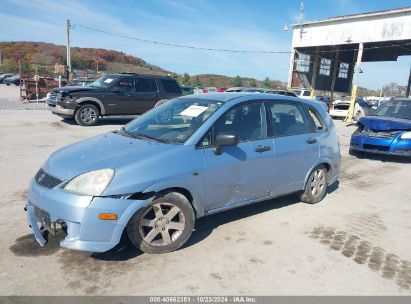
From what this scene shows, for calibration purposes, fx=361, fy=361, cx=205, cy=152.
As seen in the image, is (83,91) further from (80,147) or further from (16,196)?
(80,147)

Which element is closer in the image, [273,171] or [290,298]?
[290,298]

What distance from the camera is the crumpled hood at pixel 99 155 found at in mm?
3496

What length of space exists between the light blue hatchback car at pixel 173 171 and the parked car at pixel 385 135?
4.59 meters

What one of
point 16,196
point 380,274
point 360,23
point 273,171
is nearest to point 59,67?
point 360,23

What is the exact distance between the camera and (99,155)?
12.2 feet

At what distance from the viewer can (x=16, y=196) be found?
5.17 meters

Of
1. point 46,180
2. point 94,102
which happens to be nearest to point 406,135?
point 46,180

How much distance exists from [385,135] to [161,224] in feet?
24.3

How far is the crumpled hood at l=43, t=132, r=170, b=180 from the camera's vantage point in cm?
350

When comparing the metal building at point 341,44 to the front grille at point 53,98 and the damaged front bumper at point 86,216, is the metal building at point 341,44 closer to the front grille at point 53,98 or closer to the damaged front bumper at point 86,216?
the front grille at point 53,98

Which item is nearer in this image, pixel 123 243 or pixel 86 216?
pixel 86 216

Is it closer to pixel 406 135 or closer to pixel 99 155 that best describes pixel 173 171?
pixel 99 155

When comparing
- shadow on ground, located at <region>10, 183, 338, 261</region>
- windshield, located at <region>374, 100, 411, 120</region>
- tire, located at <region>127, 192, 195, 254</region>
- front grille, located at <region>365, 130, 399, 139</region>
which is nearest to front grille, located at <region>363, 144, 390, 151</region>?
front grille, located at <region>365, 130, 399, 139</region>

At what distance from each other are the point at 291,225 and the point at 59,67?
25.3 m
